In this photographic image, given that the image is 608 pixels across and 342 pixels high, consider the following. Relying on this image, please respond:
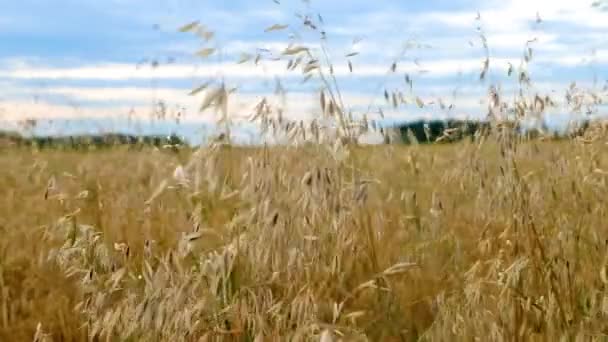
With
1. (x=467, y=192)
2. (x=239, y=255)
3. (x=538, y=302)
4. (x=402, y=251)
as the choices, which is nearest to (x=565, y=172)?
(x=467, y=192)

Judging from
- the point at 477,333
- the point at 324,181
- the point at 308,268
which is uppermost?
the point at 324,181

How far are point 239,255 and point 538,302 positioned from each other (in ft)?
2.49

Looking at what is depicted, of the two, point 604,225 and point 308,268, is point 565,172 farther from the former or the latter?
point 308,268

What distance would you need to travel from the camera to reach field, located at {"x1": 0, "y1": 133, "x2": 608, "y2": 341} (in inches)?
76.6

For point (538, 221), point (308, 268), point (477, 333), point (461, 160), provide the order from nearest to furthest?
point (477, 333)
point (308, 268)
point (538, 221)
point (461, 160)

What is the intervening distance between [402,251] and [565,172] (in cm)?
81

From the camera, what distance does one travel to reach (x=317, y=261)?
2275 mm

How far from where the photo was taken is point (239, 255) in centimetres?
207

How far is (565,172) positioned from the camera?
332 cm

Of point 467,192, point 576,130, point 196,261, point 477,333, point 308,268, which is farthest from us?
point 576,130

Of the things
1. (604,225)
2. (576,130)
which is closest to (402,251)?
(604,225)

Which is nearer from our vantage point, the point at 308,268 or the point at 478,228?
the point at 308,268

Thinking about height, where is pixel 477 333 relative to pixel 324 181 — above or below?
below

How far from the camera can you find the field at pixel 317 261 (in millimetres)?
1945
